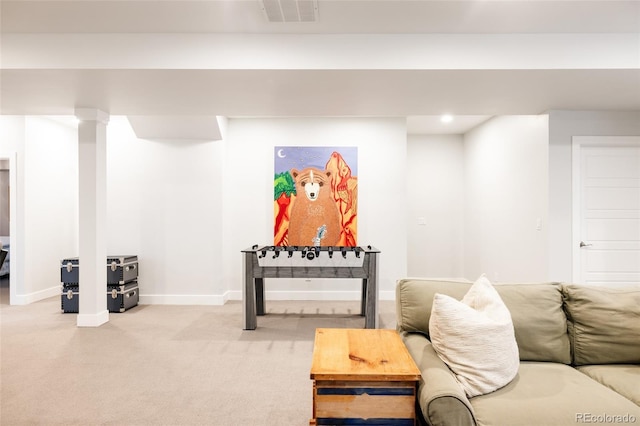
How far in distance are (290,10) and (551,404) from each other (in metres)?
2.57

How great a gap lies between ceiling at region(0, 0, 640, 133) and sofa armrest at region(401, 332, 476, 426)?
2.19m

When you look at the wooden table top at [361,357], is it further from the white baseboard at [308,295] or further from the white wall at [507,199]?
the white baseboard at [308,295]

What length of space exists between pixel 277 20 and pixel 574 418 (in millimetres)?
2744

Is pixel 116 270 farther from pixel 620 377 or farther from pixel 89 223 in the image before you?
pixel 620 377

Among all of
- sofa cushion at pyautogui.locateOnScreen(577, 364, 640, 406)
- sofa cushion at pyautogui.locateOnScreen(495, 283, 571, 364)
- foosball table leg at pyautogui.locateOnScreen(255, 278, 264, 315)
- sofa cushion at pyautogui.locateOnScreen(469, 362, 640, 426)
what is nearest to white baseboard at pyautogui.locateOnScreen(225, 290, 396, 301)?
foosball table leg at pyautogui.locateOnScreen(255, 278, 264, 315)

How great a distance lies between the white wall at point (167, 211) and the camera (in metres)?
5.43

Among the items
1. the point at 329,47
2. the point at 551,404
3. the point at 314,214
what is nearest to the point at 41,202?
the point at 314,214

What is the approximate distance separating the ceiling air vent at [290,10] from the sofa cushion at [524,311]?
Answer: 71.9 inches

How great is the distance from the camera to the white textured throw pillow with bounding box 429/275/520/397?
5.36 feet

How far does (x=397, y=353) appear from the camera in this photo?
1.76 m

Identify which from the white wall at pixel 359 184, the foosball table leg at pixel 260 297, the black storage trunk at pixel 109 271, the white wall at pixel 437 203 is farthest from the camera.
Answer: the white wall at pixel 437 203

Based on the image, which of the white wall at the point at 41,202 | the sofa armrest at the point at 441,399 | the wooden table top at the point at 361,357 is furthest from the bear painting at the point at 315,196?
the sofa armrest at the point at 441,399

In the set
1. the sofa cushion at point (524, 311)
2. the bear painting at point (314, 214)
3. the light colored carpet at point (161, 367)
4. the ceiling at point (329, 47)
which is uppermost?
the ceiling at point (329, 47)

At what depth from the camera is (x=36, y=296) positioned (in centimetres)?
546
